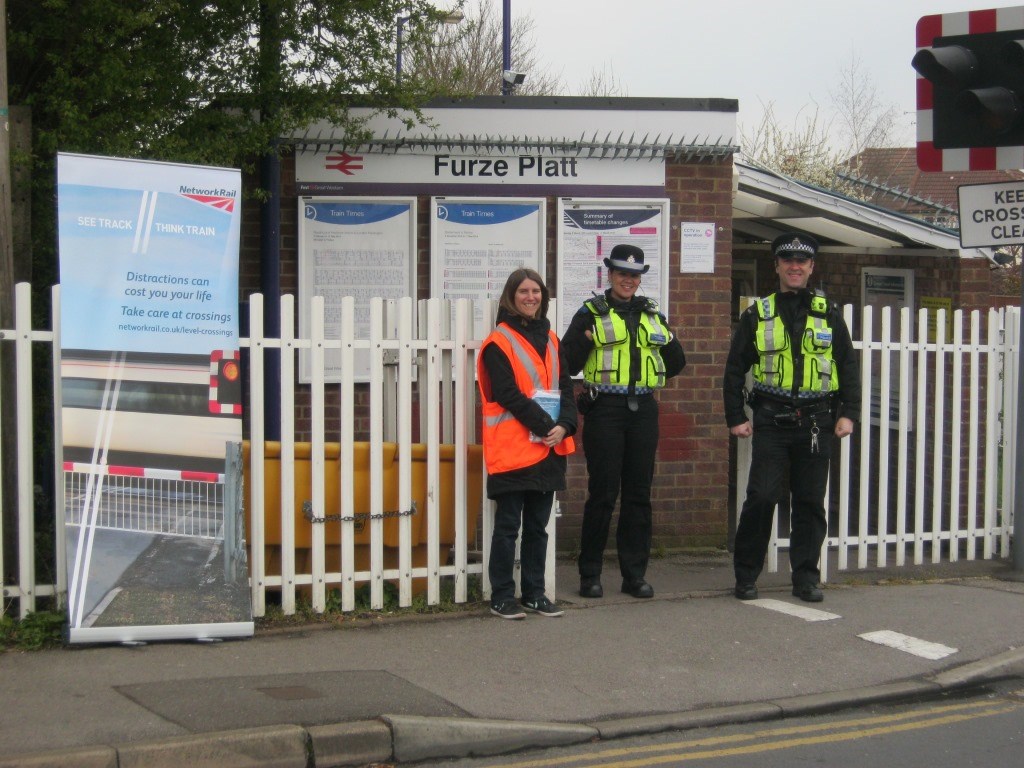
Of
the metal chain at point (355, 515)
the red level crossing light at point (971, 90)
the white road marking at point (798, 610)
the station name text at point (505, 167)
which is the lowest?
the white road marking at point (798, 610)

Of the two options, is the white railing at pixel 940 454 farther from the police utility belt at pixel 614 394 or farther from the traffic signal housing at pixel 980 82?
the traffic signal housing at pixel 980 82

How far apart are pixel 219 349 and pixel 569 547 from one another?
11.0 ft

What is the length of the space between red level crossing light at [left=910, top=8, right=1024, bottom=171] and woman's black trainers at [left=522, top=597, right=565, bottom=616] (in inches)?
143

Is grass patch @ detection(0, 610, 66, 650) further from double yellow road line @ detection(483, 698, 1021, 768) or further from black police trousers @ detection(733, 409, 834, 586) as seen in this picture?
black police trousers @ detection(733, 409, 834, 586)

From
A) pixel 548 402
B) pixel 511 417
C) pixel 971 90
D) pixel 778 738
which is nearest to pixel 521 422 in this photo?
pixel 511 417

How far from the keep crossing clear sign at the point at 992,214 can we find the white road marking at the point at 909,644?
2.72 metres

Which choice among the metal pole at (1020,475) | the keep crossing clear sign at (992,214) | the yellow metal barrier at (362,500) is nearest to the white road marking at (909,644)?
the metal pole at (1020,475)

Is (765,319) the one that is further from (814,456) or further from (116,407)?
(116,407)

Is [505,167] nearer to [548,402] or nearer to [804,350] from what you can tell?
[548,402]

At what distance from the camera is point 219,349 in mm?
6234

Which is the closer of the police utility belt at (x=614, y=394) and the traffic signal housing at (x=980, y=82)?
the police utility belt at (x=614, y=394)

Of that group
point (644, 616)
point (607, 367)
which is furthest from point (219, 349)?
point (644, 616)

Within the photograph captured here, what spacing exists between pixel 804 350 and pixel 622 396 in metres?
1.07

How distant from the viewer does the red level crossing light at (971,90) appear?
743 centimetres
